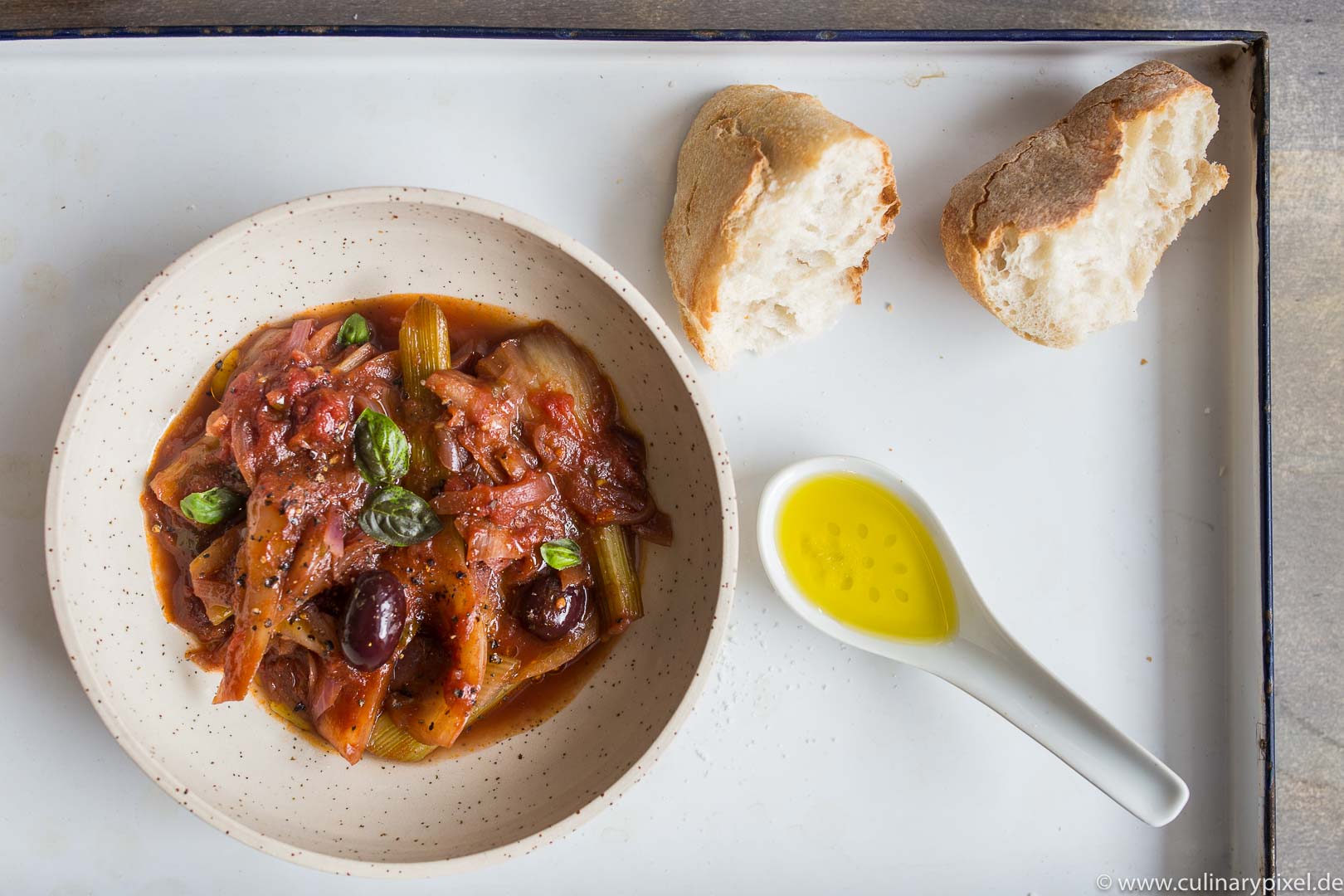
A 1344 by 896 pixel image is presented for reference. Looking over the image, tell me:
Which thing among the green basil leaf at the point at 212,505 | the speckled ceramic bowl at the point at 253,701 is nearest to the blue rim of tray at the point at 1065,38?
the speckled ceramic bowl at the point at 253,701

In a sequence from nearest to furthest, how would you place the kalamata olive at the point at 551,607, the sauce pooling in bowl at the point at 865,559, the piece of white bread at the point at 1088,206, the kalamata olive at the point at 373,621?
1. the kalamata olive at the point at 373,621
2. the kalamata olive at the point at 551,607
3. the piece of white bread at the point at 1088,206
4. the sauce pooling in bowl at the point at 865,559

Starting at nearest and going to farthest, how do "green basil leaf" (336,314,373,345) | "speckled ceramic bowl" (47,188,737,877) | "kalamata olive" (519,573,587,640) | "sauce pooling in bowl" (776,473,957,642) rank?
"speckled ceramic bowl" (47,188,737,877) < "kalamata olive" (519,573,587,640) < "green basil leaf" (336,314,373,345) < "sauce pooling in bowl" (776,473,957,642)

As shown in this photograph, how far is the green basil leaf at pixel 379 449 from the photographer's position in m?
2.02

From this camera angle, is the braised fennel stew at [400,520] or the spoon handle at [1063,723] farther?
the spoon handle at [1063,723]

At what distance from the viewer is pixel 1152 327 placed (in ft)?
8.94

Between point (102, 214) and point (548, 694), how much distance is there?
1.86 meters

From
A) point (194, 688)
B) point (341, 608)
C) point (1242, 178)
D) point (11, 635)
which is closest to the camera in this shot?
point (341, 608)

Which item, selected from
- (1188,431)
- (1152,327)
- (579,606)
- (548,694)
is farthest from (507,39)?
(1188,431)

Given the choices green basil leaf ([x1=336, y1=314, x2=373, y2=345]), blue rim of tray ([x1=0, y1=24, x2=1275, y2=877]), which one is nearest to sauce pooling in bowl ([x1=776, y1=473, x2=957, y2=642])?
blue rim of tray ([x1=0, y1=24, x2=1275, y2=877])

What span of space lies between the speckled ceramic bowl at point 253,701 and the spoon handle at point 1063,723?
90cm

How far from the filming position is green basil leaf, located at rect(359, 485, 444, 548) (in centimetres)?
200

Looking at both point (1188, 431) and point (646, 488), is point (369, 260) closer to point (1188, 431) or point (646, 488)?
point (646, 488)

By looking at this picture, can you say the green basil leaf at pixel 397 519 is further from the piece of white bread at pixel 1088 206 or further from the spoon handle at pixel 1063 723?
the piece of white bread at pixel 1088 206

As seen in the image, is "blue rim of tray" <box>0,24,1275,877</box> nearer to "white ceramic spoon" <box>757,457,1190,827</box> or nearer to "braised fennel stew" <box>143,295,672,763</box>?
"white ceramic spoon" <box>757,457,1190,827</box>
